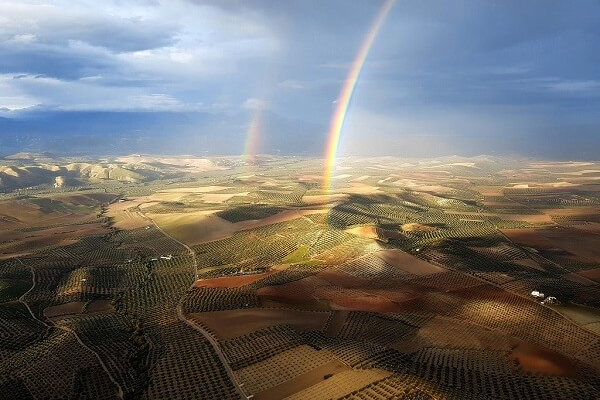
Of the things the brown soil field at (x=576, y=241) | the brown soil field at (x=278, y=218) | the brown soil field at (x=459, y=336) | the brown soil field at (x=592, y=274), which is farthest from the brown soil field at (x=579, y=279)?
the brown soil field at (x=278, y=218)

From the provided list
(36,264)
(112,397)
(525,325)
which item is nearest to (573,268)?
(525,325)

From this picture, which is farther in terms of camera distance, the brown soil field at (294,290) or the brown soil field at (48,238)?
the brown soil field at (48,238)

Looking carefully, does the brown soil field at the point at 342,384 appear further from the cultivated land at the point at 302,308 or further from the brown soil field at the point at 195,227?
the brown soil field at the point at 195,227

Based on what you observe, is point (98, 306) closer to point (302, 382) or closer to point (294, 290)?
point (294, 290)

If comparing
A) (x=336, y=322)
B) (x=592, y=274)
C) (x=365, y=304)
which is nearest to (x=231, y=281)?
(x=365, y=304)

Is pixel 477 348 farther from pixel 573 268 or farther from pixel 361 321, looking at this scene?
pixel 573 268
